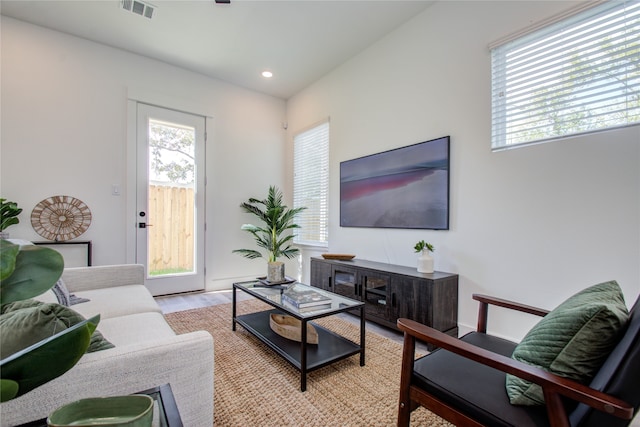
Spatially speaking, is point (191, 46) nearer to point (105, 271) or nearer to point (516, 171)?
point (105, 271)

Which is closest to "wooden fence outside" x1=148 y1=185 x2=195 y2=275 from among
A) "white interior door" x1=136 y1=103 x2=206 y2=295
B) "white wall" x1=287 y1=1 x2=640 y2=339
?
"white interior door" x1=136 y1=103 x2=206 y2=295

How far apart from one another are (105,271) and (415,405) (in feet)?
8.37

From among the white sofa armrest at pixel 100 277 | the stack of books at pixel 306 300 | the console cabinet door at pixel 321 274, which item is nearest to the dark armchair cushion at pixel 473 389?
the stack of books at pixel 306 300

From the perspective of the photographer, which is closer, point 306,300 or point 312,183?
point 306,300

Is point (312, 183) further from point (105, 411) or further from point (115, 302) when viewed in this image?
point (105, 411)

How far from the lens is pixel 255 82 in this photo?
13.8 ft

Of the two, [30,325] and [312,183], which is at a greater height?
[312,183]

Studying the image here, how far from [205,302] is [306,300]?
2023 mm

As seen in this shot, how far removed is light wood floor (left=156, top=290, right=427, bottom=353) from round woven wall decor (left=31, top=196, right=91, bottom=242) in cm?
119

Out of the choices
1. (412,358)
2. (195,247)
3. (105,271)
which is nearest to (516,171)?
(412,358)

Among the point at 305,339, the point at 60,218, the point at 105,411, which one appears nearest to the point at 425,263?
the point at 305,339

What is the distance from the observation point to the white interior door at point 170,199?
139 inches

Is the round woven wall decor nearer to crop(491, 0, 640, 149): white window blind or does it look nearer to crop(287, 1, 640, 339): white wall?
crop(287, 1, 640, 339): white wall

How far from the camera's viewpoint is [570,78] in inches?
75.8
